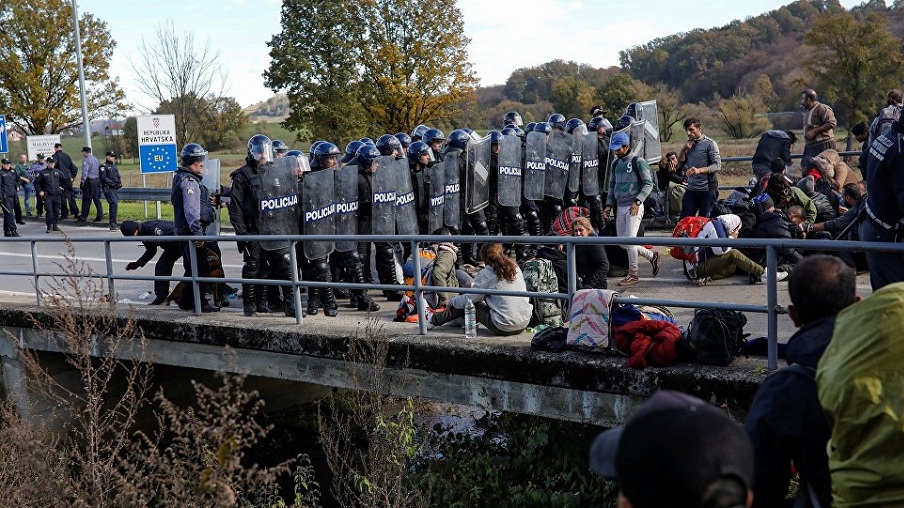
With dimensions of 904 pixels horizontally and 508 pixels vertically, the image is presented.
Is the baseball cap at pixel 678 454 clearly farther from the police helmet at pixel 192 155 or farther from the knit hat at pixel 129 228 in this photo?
the knit hat at pixel 129 228

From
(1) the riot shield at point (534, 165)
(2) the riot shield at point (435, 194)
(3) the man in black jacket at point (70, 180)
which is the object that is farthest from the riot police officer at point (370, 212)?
(3) the man in black jacket at point (70, 180)

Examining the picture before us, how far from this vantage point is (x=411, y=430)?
795 centimetres

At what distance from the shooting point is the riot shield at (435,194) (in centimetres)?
1070

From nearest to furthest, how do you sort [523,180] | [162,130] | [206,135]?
[523,180] → [162,130] → [206,135]

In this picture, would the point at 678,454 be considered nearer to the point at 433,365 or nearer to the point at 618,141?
the point at 433,365

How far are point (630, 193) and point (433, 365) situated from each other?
13.4ft

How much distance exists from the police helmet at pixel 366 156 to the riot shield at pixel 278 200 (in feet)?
2.69

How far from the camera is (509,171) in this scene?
11906 millimetres

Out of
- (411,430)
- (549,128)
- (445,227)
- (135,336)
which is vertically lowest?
(411,430)

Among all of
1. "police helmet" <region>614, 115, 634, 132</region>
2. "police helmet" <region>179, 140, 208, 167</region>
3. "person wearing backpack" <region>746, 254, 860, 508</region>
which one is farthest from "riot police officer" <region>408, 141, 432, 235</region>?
"person wearing backpack" <region>746, 254, 860, 508</region>

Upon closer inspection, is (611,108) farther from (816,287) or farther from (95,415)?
(816,287)

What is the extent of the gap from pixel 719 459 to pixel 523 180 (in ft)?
34.2

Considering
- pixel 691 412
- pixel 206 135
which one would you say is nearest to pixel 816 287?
pixel 691 412

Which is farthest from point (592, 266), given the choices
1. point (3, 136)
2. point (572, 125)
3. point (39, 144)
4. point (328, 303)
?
point (39, 144)
